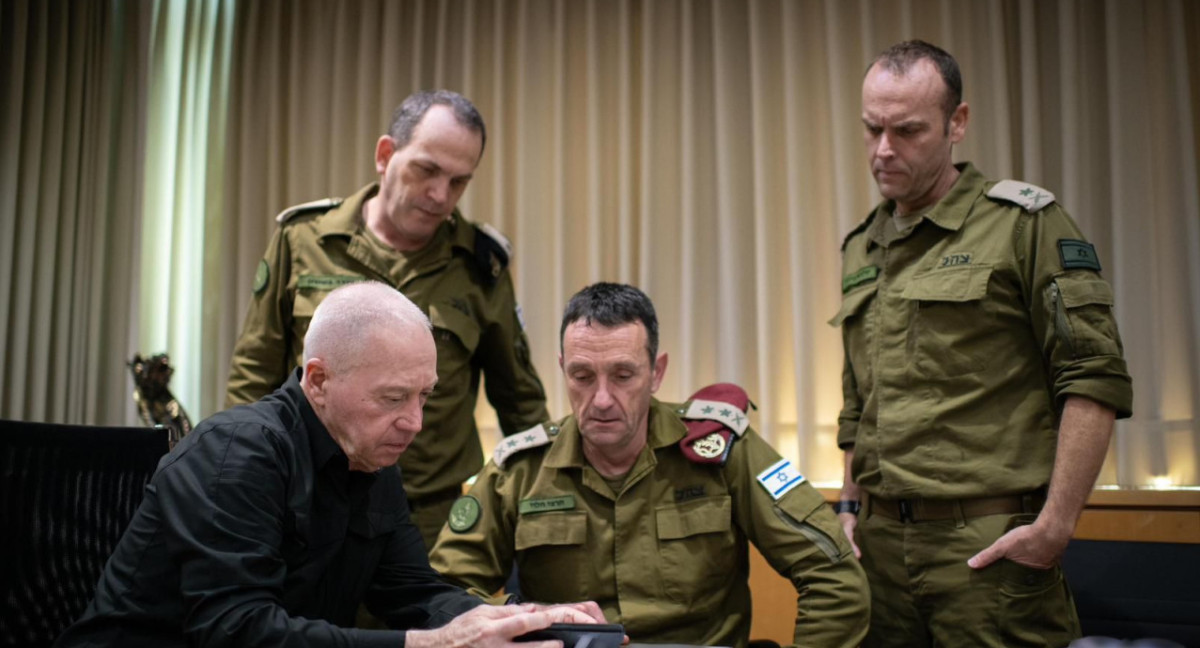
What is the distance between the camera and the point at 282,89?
461 centimetres

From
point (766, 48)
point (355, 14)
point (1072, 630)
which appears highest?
point (355, 14)

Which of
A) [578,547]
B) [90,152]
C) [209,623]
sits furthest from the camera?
[90,152]

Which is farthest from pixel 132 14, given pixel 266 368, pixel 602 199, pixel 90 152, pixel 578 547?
pixel 578 547

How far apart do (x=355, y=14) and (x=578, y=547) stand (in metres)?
3.06

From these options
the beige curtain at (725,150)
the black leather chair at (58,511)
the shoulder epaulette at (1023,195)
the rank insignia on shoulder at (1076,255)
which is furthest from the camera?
the beige curtain at (725,150)

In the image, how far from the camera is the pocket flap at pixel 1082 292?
6.70 feet

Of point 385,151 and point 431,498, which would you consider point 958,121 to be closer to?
point 385,151

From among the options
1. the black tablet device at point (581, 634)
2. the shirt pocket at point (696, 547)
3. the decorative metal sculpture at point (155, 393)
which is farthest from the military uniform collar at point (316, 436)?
the decorative metal sculpture at point (155, 393)

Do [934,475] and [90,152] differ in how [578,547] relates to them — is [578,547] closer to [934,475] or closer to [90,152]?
[934,475]

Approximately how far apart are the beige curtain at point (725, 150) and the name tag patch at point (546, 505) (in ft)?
5.59

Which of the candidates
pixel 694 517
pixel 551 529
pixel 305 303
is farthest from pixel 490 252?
pixel 694 517

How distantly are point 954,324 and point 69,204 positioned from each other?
3660 mm

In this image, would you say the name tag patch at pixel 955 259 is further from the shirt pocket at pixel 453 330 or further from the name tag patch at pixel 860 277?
the shirt pocket at pixel 453 330

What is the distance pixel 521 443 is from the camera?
2.43 metres
